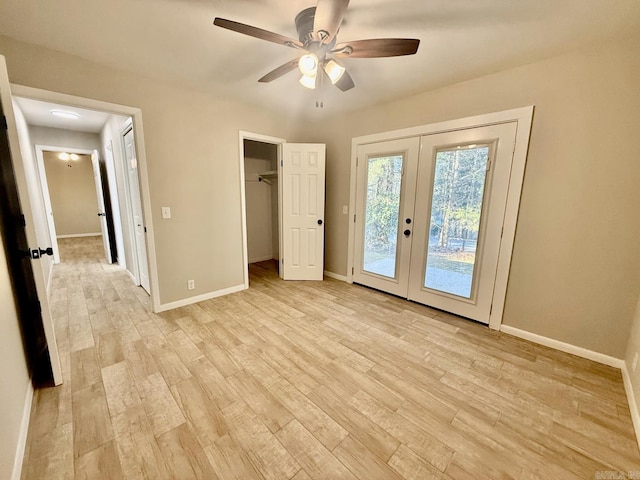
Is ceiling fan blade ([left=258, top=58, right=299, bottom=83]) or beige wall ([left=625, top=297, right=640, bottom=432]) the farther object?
ceiling fan blade ([left=258, top=58, right=299, bottom=83])

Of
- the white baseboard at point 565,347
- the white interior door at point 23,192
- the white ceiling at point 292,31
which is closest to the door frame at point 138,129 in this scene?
the white ceiling at point 292,31

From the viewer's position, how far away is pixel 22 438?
4.15 feet

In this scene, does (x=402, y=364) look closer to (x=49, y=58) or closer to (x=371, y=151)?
(x=371, y=151)

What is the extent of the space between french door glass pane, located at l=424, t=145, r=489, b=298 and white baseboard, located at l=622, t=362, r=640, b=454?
113 centimetres

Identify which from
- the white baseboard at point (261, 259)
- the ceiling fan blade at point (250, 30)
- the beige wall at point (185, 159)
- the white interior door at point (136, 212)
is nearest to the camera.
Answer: the ceiling fan blade at point (250, 30)

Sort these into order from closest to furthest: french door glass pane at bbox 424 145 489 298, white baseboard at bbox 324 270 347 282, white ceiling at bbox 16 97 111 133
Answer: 1. french door glass pane at bbox 424 145 489 298
2. white ceiling at bbox 16 97 111 133
3. white baseboard at bbox 324 270 347 282

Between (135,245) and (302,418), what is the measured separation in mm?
3445

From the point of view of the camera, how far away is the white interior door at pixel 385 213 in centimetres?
295

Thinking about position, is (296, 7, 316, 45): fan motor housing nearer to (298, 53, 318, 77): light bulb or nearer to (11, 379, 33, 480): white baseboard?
(298, 53, 318, 77): light bulb

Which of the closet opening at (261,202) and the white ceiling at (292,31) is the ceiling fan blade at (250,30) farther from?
the closet opening at (261,202)

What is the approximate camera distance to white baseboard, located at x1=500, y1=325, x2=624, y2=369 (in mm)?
1951

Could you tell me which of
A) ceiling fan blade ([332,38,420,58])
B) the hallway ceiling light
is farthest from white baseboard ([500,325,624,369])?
the hallway ceiling light

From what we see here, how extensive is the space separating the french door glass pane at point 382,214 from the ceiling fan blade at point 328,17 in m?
1.82

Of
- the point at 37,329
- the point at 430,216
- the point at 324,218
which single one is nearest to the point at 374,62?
the point at 430,216
